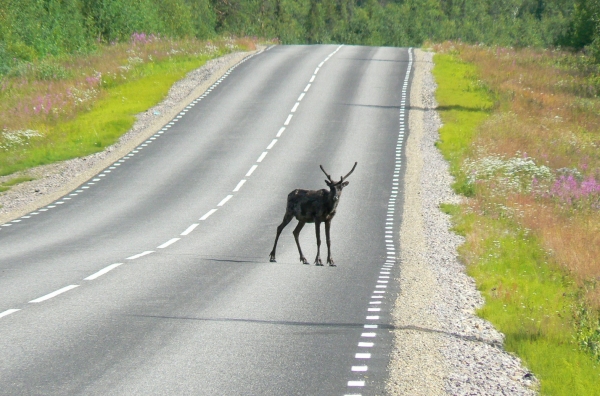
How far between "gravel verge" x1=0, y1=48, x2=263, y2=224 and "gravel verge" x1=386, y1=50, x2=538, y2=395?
11.0 metres

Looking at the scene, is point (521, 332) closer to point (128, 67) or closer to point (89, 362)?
point (89, 362)

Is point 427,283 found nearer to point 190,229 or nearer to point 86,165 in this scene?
point 190,229

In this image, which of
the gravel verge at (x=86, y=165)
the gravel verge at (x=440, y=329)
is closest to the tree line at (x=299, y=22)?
the gravel verge at (x=86, y=165)

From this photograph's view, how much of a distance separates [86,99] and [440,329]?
106ft

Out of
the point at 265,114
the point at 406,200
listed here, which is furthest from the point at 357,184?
the point at 265,114

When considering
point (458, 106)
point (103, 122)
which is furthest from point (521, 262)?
point (458, 106)

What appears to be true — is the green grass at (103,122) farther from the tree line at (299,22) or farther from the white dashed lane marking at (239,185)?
the tree line at (299,22)

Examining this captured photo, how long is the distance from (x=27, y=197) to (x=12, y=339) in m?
18.0

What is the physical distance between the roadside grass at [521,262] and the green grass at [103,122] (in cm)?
Answer: 1360

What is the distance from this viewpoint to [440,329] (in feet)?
38.0

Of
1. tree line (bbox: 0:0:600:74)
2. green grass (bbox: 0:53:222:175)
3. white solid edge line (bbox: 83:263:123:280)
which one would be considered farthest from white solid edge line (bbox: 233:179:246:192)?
tree line (bbox: 0:0:600:74)

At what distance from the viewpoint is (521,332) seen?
11.6 m

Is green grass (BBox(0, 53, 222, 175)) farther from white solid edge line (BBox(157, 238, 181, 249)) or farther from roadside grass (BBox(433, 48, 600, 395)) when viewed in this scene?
roadside grass (BBox(433, 48, 600, 395))

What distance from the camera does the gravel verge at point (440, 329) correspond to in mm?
9117
